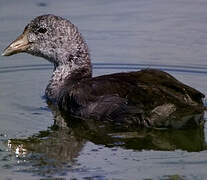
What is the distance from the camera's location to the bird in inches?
413

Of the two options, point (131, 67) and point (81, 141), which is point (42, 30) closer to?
point (131, 67)

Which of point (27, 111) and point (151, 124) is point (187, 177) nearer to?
point (151, 124)

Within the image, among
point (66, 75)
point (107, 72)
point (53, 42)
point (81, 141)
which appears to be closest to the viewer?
point (81, 141)

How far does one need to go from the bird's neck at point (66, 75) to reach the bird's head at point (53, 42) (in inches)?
2.7

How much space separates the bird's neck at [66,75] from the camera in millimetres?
12047

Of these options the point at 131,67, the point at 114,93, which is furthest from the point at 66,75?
the point at 114,93

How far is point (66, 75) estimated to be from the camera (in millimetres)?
12148

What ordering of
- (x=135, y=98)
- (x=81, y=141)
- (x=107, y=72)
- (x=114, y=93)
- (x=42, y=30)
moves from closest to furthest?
1. (x=81, y=141)
2. (x=135, y=98)
3. (x=114, y=93)
4. (x=42, y=30)
5. (x=107, y=72)

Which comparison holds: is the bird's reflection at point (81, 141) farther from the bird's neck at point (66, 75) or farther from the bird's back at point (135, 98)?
the bird's neck at point (66, 75)

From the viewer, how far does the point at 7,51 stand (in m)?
12.3

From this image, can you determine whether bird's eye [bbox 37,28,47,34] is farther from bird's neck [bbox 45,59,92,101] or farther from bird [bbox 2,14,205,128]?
bird's neck [bbox 45,59,92,101]

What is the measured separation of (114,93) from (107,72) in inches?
88.5

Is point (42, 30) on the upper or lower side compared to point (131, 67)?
upper

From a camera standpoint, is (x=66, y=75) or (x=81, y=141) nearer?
(x=81, y=141)
